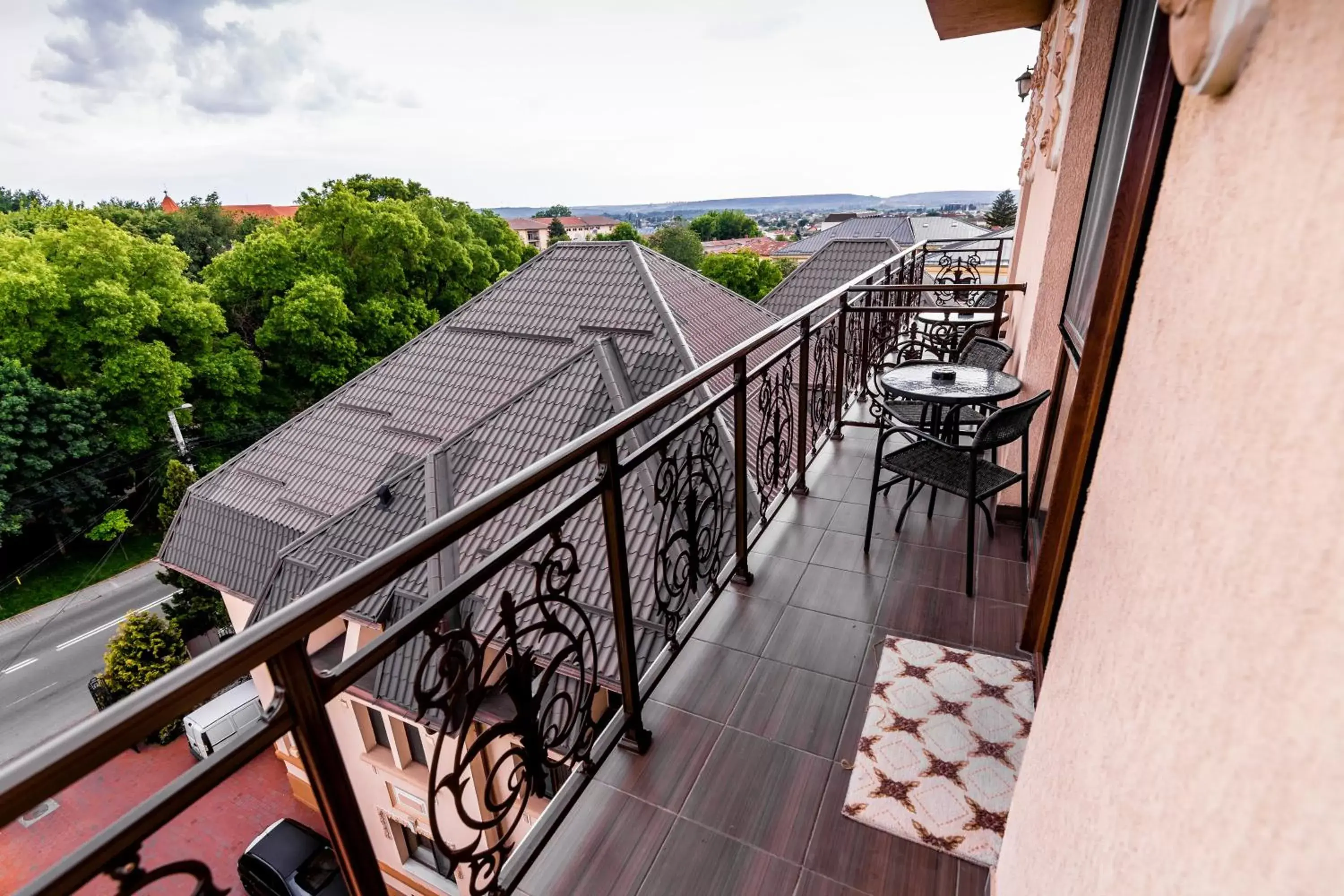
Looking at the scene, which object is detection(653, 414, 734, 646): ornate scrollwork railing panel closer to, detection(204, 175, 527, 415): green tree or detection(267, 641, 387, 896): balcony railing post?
detection(267, 641, 387, 896): balcony railing post

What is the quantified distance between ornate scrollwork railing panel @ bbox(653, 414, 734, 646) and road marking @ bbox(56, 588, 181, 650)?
14.3 metres

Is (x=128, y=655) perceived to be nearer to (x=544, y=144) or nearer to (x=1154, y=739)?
(x=1154, y=739)

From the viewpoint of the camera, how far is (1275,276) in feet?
1.74

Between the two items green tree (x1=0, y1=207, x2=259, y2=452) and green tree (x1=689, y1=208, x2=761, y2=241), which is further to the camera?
green tree (x1=689, y1=208, x2=761, y2=241)

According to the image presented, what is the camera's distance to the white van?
9883mm

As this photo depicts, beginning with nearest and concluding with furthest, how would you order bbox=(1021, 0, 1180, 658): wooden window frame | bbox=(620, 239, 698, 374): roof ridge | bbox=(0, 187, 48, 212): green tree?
bbox=(1021, 0, 1180, 658): wooden window frame → bbox=(620, 239, 698, 374): roof ridge → bbox=(0, 187, 48, 212): green tree

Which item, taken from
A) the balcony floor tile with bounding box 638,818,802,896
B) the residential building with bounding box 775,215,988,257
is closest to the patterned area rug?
the balcony floor tile with bounding box 638,818,802,896

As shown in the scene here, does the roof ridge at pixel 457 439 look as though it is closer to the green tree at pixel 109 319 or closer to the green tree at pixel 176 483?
the green tree at pixel 176 483

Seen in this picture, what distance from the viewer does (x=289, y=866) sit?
7.70 meters

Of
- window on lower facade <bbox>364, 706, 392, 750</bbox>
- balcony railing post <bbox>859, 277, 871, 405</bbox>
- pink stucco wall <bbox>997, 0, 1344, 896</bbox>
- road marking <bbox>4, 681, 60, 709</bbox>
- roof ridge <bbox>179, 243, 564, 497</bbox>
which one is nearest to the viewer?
pink stucco wall <bbox>997, 0, 1344, 896</bbox>

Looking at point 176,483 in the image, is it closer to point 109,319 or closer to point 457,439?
point 109,319

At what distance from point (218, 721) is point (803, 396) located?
11.8m

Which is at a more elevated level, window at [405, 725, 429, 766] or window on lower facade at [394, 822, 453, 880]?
window at [405, 725, 429, 766]

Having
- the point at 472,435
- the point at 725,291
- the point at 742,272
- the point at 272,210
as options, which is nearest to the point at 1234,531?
the point at 472,435
